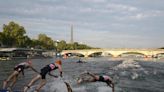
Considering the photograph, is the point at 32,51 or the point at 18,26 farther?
the point at 32,51

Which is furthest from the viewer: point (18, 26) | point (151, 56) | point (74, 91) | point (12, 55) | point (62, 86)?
point (151, 56)

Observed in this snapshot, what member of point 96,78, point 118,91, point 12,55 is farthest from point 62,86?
point 12,55

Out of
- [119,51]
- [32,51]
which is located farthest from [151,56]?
[32,51]

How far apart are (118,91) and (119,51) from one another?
6484 inches

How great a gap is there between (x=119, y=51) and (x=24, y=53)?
5369 cm

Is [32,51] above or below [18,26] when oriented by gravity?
below

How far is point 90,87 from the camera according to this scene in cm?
3262

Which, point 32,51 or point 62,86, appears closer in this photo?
point 62,86

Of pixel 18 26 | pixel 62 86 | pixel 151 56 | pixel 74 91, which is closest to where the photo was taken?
pixel 74 91

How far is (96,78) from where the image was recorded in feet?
80.0

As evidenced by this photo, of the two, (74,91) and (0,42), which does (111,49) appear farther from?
(74,91)

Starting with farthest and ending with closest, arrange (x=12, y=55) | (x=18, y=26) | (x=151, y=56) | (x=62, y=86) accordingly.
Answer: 1. (x=151, y=56)
2. (x=18, y=26)
3. (x=12, y=55)
4. (x=62, y=86)

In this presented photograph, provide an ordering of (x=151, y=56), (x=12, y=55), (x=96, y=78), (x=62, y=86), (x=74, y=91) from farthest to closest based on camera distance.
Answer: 1. (x=151, y=56)
2. (x=12, y=55)
3. (x=62, y=86)
4. (x=74, y=91)
5. (x=96, y=78)

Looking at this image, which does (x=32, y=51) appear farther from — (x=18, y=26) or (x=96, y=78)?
(x=96, y=78)
